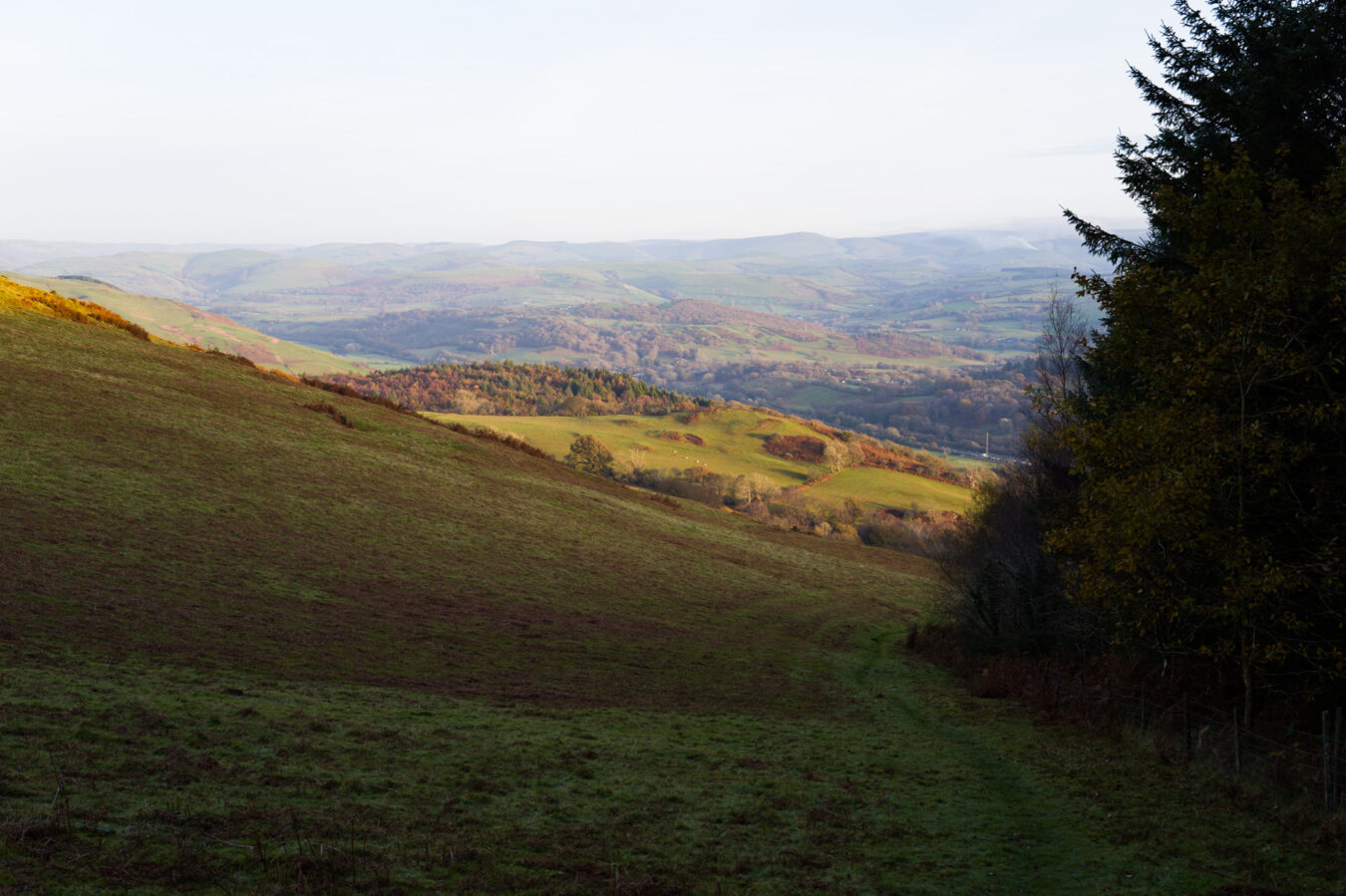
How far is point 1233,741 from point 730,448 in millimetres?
113458

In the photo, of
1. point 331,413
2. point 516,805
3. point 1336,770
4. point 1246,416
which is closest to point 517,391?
point 331,413

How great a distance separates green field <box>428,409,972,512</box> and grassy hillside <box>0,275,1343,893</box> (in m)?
62.7

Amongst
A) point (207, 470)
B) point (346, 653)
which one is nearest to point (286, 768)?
point (346, 653)

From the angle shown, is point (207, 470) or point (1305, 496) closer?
point (1305, 496)

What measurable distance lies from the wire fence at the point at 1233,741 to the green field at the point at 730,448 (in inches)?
3142

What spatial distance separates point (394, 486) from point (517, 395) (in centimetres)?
13336

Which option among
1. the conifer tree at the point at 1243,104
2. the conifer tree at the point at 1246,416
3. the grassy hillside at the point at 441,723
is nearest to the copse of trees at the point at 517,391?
the grassy hillside at the point at 441,723

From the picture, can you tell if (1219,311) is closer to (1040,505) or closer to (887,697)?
(887,697)

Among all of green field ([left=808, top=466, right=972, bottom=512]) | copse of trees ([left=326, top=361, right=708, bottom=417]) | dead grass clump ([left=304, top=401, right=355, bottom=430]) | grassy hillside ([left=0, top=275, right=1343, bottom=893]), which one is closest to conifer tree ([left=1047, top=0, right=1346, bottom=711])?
grassy hillside ([left=0, top=275, right=1343, bottom=893])

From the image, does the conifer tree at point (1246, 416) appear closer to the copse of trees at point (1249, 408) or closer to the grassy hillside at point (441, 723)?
the copse of trees at point (1249, 408)

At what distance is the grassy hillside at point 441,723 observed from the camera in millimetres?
8453

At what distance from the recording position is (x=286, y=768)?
10.3 m

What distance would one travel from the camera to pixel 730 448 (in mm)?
126875

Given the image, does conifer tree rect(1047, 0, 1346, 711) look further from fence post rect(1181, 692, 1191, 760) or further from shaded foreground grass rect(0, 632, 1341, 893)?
shaded foreground grass rect(0, 632, 1341, 893)
